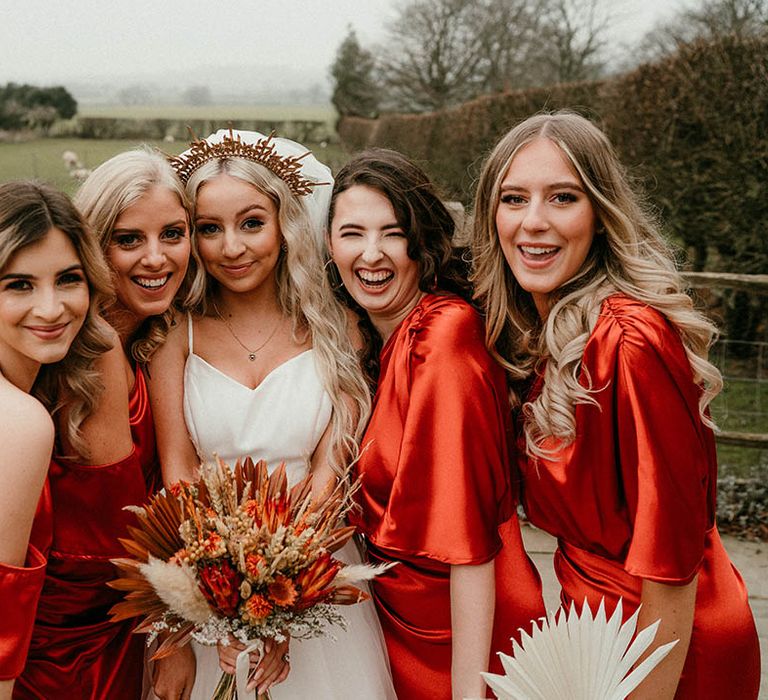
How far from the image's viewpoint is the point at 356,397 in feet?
9.73

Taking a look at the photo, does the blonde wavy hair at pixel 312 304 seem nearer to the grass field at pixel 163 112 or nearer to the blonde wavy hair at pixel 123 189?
the blonde wavy hair at pixel 123 189

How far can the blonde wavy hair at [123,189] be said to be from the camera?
9.06 ft

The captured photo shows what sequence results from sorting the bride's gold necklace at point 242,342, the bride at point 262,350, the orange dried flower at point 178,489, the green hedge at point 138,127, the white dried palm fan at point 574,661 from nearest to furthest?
the white dried palm fan at point 574,661
the orange dried flower at point 178,489
the bride at point 262,350
the bride's gold necklace at point 242,342
the green hedge at point 138,127

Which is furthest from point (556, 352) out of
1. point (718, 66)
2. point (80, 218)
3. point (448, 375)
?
point (718, 66)

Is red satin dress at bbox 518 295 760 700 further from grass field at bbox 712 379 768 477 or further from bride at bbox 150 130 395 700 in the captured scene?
grass field at bbox 712 379 768 477

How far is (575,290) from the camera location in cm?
246

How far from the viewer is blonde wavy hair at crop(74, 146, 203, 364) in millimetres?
2762

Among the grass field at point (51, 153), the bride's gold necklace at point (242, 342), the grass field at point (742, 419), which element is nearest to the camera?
the bride's gold necklace at point (242, 342)

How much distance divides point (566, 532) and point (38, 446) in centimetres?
152

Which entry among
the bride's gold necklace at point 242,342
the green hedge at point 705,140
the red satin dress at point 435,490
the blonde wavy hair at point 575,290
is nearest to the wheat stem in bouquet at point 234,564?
the red satin dress at point 435,490

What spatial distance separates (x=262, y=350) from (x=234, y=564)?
3.94ft

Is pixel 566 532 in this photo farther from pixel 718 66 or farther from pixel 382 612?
pixel 718 66

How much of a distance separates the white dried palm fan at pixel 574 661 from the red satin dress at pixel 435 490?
103 cm

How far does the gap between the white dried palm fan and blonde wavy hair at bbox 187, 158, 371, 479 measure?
4.81ft
